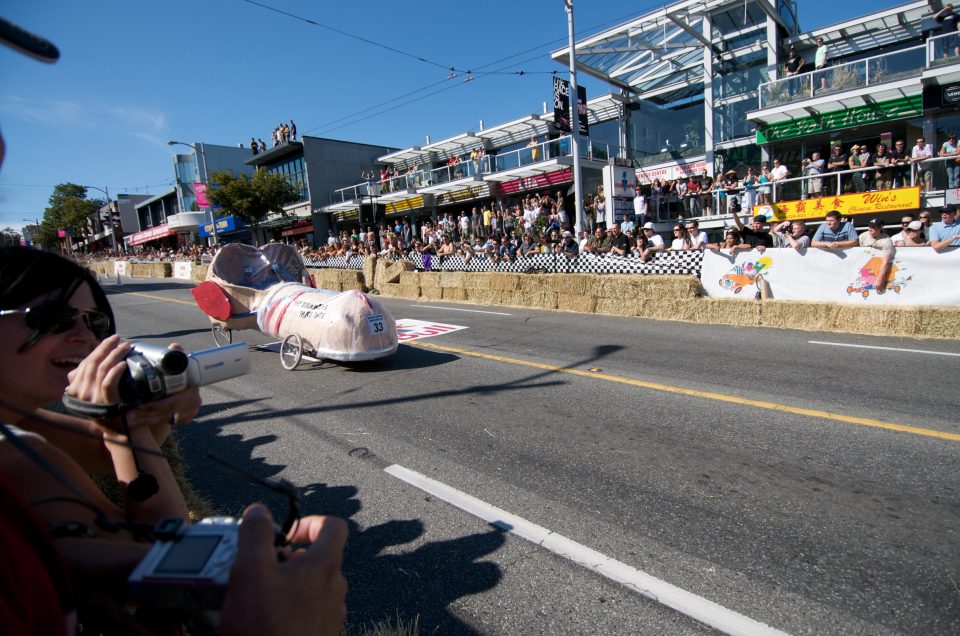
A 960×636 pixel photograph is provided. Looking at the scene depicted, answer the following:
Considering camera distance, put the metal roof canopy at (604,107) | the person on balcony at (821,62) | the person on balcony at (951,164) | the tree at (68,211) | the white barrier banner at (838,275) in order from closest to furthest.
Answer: the white barrier banner at (838,275)
the person on balcony at (951,164)
the person on balcony at (821,62)
the metal roof canopy at (604,107)
the tree at (68,211)

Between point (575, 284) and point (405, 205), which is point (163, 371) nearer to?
point (575, 284)

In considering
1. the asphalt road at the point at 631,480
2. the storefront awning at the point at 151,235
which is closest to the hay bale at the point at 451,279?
the asphalt road at the point at 631,480

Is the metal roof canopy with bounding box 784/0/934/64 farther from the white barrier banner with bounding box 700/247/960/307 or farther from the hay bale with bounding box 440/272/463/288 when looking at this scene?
the hay bale with bounding box 440/272/463/288

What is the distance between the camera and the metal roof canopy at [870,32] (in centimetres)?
1777

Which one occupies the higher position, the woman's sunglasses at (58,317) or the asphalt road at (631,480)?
the woman's sunglasses at (58,317)

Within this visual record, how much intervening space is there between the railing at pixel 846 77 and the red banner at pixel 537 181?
348 inches

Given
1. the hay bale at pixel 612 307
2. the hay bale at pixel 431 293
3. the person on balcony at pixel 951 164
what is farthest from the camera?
the hay bale at pixel 431 293

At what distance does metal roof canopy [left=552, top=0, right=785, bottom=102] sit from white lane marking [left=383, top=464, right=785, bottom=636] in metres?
20.4

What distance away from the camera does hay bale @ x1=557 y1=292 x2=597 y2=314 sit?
469 inches

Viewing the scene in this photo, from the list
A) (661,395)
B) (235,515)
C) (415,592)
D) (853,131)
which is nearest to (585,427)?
(661,395)

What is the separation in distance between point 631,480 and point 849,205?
55.1 ft

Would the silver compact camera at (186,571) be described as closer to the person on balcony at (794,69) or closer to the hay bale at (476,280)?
the hay bale at (476,280)

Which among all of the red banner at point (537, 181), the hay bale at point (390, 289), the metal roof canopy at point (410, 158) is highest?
the metal roof canopy at point (410, 158)

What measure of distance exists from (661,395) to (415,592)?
146 inches
